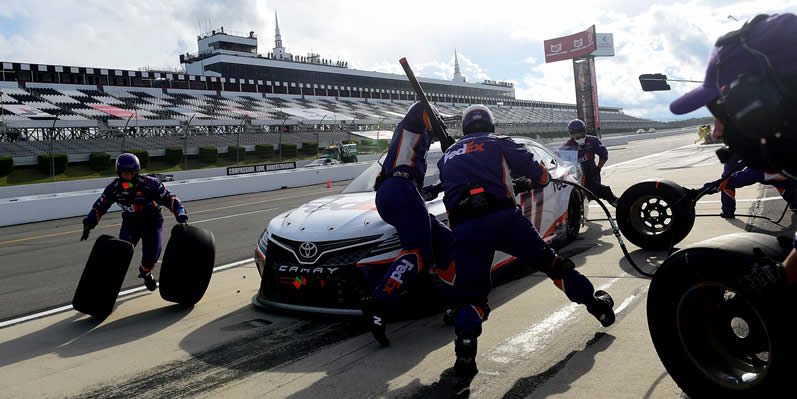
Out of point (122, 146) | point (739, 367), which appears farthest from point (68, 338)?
point (122, 146)

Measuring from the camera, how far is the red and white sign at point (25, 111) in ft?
121

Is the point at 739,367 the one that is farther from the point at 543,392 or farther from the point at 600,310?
the point at 600,310

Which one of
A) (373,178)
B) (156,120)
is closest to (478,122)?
(373,178)

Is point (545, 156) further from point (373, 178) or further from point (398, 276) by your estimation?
A: point (398, 276)

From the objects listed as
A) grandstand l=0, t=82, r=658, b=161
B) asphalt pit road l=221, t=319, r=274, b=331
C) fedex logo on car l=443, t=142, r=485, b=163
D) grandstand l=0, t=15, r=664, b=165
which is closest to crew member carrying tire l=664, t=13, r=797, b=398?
fedex logo on car l=443, t=142, r=485, b=163

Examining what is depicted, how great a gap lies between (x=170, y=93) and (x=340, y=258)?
55.4 meters

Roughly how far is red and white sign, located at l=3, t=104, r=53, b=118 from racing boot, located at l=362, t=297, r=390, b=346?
4020 cm

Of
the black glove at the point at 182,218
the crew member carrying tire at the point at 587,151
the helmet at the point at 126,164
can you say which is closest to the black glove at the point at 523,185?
the black glove at the point at 182,218

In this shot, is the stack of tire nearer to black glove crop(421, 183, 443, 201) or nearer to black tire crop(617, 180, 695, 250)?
black glove crop(421, 183, 443, 201)

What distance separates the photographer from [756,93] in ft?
6.64

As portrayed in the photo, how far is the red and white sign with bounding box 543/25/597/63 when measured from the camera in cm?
7150

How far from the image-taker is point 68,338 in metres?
4.84

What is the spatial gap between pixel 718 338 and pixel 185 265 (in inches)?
173

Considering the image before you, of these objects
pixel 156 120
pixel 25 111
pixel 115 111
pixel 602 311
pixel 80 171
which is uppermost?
pixel 115 111
